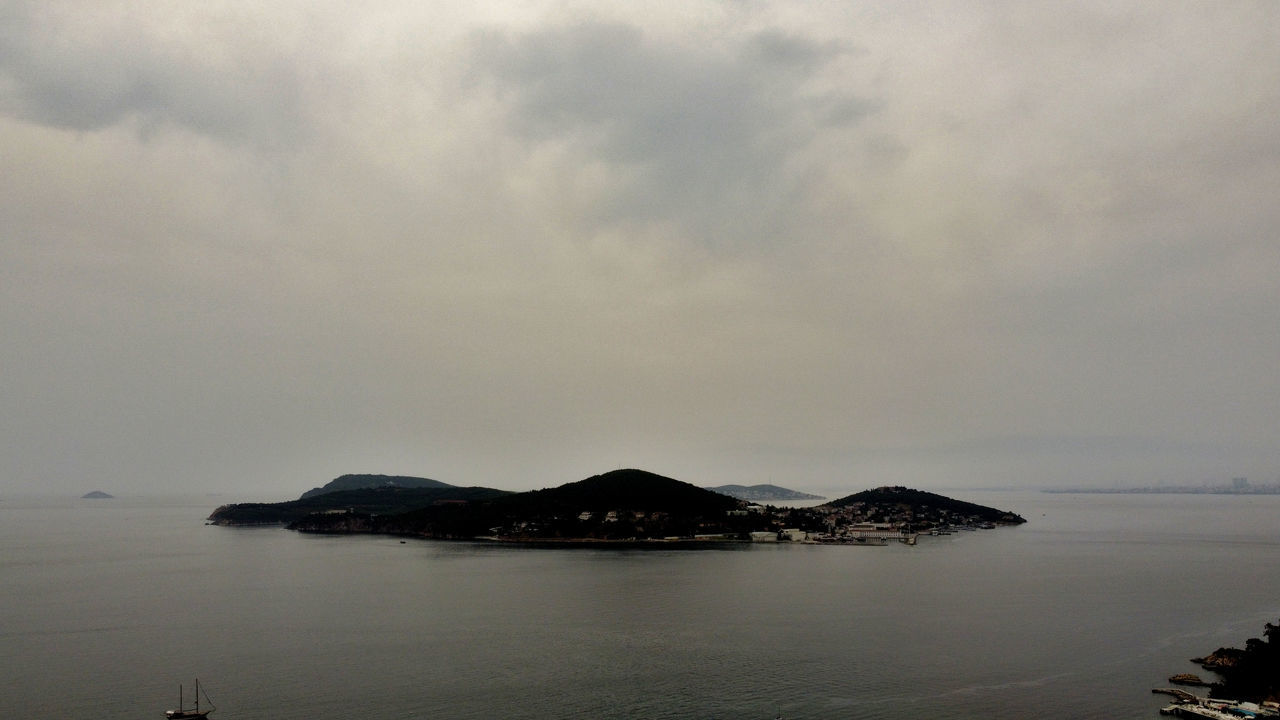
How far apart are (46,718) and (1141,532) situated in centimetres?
16363

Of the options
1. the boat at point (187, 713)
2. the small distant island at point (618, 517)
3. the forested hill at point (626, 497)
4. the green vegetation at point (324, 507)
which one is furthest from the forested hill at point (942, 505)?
the boat at point (187, 713)

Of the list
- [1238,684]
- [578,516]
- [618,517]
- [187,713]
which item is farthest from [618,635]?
[578,516]

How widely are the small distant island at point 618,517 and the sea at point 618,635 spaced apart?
120ft

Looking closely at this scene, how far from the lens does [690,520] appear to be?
448 ft

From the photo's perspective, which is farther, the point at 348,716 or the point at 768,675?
the point at 768,675

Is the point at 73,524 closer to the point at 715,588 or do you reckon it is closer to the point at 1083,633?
the point at 715,588

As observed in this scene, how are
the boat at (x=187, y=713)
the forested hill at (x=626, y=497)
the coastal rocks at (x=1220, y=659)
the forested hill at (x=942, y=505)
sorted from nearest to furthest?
1. the boat at (x=187, y=713)
2. the coastal rocks at (x=1220, y=659)
3. the forested hill at (x=626, y=497)
4. the forested hill at (x=942, y=505)

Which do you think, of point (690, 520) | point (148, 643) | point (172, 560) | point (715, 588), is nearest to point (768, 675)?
point (715, 588)

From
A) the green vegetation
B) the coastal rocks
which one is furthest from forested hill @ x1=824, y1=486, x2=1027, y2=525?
the coastal rocks

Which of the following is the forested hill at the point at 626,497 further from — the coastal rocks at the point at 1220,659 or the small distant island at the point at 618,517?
the coastal rocks at the point at 1220,659

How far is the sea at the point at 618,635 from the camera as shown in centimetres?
Answer: 3319

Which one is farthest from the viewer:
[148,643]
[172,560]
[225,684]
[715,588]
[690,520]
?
[690,520]

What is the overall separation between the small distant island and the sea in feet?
120

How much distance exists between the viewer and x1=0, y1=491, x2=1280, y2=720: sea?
33.2 metres
